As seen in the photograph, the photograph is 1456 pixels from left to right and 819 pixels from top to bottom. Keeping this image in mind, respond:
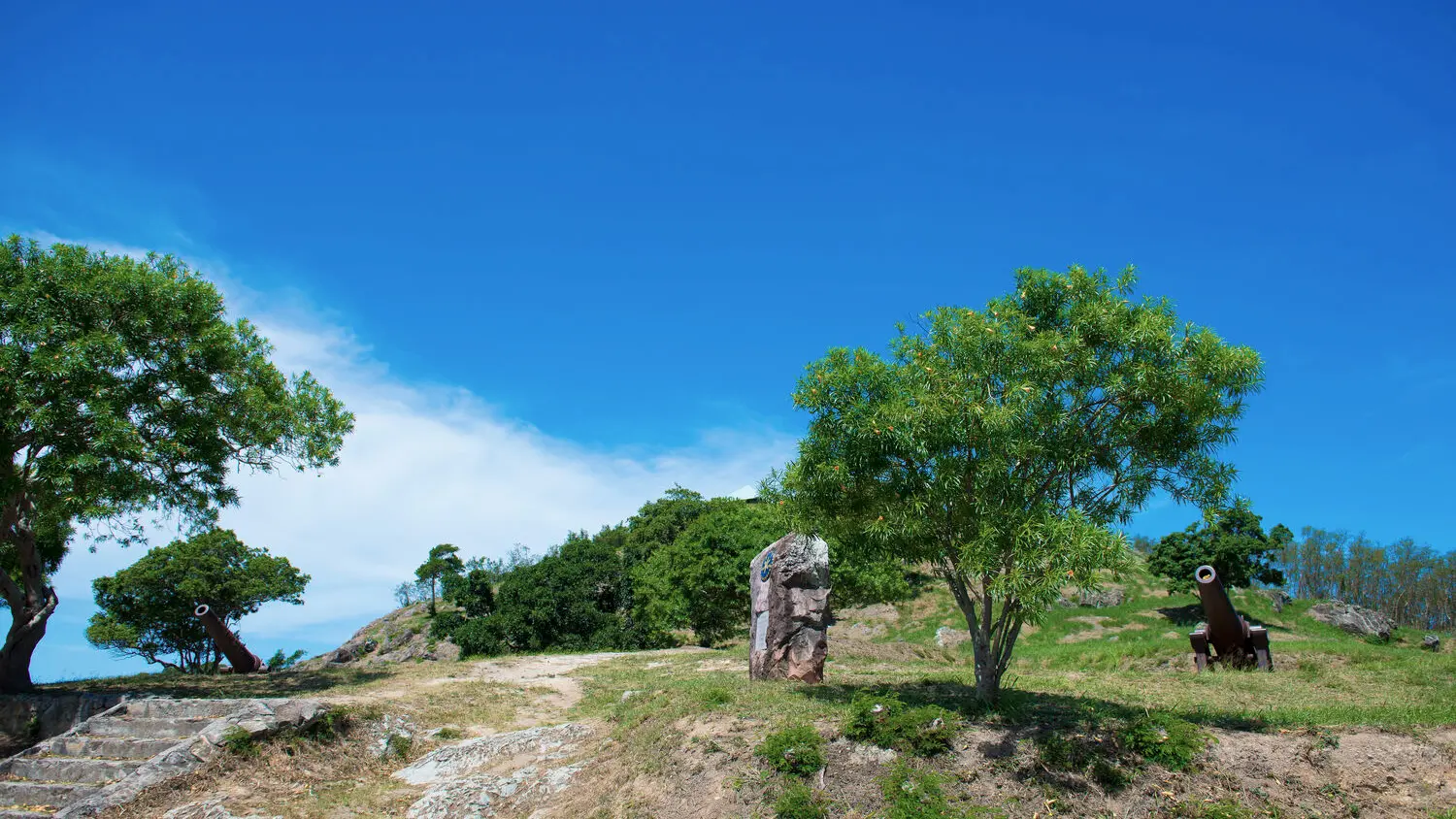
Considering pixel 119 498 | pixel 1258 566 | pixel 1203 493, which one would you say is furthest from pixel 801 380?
pixel 1258 566

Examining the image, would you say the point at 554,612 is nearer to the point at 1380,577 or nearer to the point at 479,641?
the point at 479,641

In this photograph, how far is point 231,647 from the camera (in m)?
24.2

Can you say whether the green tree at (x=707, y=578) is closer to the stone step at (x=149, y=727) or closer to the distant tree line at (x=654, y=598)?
the distant tree line at (x=654, y=598)

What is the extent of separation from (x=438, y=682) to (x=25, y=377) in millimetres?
10687

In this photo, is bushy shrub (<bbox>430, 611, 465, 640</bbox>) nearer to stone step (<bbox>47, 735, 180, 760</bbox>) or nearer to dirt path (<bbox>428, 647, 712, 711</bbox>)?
dirt path (<bbox>428, 647, 712, 711</bbox>)

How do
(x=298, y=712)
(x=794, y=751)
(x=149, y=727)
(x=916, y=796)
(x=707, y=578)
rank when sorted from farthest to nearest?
(x=707, y=578)
(x=149, y=727)
(x=298, y=712)
(x=794, y=751)
(x=916, y=796)

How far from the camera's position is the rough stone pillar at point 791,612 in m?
15.4

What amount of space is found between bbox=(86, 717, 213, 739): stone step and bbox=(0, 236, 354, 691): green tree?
232 inches

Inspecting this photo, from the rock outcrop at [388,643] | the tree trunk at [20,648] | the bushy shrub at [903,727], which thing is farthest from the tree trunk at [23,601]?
the bushy shrub at [903,727]

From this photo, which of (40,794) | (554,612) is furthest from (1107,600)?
(40,794)

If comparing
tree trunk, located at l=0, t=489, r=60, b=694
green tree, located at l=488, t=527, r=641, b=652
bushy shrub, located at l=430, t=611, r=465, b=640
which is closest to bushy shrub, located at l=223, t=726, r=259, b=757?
tree trunk, located at l=0, t=489, r=60, b=694

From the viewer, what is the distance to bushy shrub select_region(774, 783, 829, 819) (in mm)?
8781

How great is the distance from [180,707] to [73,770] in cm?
201

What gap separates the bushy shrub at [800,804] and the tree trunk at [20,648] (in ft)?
62.9
